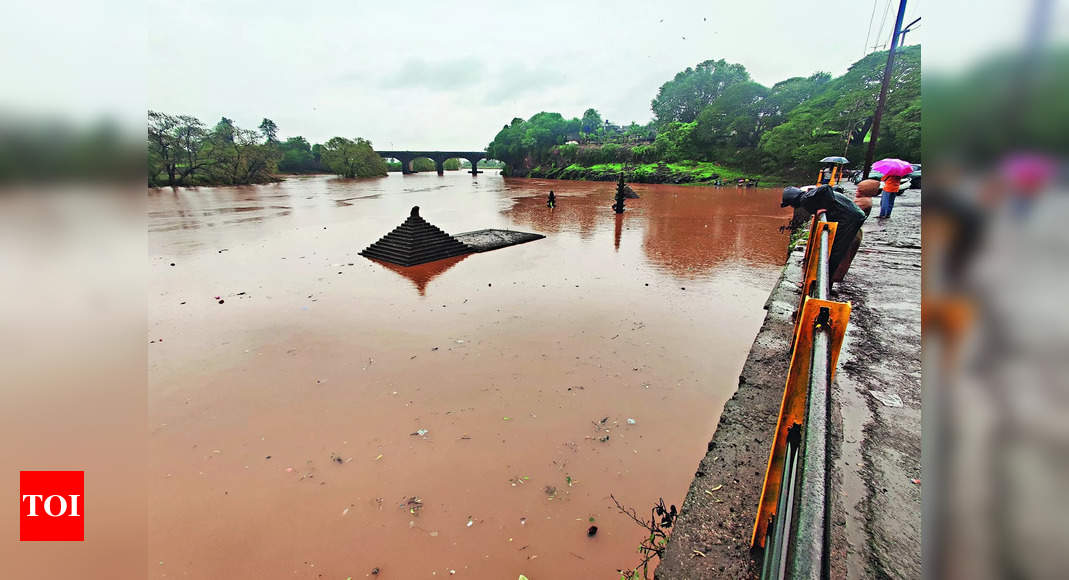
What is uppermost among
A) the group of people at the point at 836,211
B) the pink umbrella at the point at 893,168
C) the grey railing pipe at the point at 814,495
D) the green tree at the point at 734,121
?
the green tree at the point at 734,121

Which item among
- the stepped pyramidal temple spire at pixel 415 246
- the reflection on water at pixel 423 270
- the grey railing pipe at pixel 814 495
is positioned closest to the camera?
the grey railing pipe at pixel 814 495

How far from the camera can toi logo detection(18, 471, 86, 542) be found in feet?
9.02

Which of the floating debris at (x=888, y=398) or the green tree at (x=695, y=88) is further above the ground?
the green tree at (x=695, y=88)

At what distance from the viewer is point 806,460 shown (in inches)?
45.2

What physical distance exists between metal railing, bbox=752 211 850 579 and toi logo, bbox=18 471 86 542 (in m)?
3.86

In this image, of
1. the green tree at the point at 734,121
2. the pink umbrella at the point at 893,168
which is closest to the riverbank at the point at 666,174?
the green tree at the point at 734,121

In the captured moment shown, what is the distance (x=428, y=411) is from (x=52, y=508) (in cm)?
262

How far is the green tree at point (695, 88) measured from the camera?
5897 centimetres

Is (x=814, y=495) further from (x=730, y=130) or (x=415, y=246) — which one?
(x=730, y=130)

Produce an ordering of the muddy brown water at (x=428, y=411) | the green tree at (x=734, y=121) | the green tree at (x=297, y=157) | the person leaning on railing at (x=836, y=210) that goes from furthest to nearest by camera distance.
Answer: the green tree at (x=297, y=157) → the green tree at (x=734, y=121) → the person leaning on railing at (x=836, y=210) → the muddy brown water at (x=428, y=411)

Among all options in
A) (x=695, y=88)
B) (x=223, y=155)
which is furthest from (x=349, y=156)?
(x=695, y=88)

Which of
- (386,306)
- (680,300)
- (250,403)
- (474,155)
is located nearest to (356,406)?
(250,403)

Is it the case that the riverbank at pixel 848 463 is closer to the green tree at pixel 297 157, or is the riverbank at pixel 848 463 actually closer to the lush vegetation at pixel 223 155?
the lush vegetation at pixel 223 155

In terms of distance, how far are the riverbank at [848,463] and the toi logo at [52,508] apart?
138 inches
